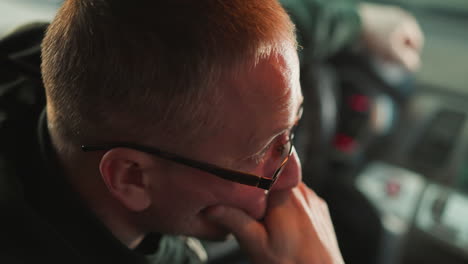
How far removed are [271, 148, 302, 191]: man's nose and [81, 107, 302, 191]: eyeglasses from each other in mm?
30

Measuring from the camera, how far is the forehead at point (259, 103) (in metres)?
0.71

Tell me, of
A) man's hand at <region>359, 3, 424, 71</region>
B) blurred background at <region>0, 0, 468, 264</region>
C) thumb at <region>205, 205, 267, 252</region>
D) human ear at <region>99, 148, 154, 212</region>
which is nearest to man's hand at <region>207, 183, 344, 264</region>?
thumb at <region>205, 205, 267, 252</region>

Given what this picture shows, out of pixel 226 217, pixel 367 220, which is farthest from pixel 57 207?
pixel 367 220

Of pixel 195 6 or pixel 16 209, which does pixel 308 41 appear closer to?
pixel 195 6

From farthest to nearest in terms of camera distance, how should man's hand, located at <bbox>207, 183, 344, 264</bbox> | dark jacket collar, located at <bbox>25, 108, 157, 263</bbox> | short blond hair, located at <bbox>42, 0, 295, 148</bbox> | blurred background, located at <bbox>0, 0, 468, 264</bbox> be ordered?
blurred background, located at <bbox>0, 0, 468, 264</bbox> < man's hand, located at <bbox>207, 183, 344, 264</bbox> < dark jacket collar, located at <bbox>25, 108, 157, 263</bbox> < short blond hair, located at <bbox>42, 0, 295, 148</bbox>

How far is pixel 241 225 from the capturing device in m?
0.89

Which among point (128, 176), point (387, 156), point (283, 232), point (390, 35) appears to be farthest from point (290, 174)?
point (387, 156)

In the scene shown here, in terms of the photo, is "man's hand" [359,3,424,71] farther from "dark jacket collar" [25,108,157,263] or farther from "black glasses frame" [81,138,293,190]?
"dark jacket collar" [25,108,157,263]

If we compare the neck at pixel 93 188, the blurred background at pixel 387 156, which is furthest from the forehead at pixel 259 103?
the blurred background at pixel 387 156

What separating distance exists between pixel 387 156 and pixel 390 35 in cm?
69

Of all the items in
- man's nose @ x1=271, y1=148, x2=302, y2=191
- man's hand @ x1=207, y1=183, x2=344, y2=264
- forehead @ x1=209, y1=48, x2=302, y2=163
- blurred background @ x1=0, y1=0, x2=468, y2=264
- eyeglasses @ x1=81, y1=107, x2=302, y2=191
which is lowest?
blurred background @ x1=0, y1=0, x2=468, y2=264

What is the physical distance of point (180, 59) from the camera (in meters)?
0.66

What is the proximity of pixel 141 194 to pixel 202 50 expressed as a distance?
318 millimetres

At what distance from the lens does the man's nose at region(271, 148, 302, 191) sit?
35.3 inches
